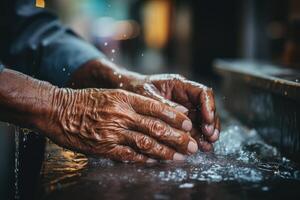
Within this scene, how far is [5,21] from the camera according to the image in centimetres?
311

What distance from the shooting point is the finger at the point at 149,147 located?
6.04 ft

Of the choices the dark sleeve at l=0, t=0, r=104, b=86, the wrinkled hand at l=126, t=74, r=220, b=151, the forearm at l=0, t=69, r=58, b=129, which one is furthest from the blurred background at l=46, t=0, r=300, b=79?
the forearm at l=0, t=69, r=58, b=129

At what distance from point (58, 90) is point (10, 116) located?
276 mm

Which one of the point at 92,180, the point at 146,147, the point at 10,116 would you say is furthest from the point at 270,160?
the point at 10,116

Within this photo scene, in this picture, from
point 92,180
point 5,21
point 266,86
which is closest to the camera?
point 92,180

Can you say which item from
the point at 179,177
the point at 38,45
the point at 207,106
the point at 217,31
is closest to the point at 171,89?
the point at 207,106

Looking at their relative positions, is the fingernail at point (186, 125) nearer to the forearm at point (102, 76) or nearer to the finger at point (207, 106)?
the finger at point (207, 106)

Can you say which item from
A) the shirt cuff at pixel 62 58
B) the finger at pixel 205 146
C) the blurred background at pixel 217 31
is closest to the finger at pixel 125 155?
the finger at pixel 205 146

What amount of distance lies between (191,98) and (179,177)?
0.73m

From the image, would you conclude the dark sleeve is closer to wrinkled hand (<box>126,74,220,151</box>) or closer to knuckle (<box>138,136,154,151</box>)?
wrinkled hand (<box>126,74,220,151</box>)

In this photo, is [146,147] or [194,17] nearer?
[146,147]

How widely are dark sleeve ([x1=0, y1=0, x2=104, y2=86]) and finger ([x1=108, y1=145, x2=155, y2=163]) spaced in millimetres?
1164

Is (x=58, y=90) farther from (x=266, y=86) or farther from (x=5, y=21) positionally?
(x=5, y=21)

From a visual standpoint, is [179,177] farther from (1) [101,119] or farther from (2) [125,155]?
(1) [101,119]
